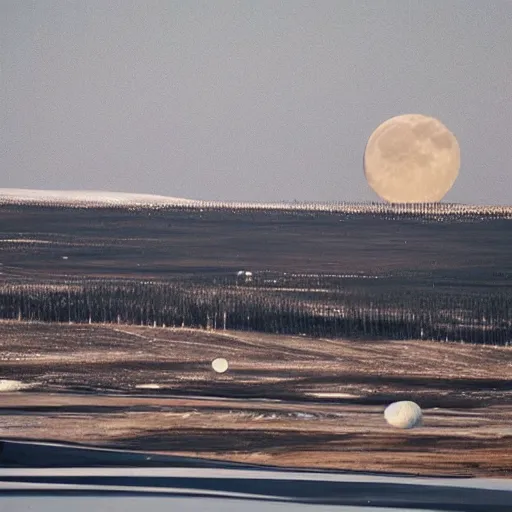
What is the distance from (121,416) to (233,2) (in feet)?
3.54

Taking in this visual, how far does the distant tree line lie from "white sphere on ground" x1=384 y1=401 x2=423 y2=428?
0.17 m

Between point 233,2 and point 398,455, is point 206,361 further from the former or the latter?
point 233,2

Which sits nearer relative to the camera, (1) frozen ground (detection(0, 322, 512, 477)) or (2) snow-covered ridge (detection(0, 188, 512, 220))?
(1) frozen ground (detection(0, 322, 512, 477))

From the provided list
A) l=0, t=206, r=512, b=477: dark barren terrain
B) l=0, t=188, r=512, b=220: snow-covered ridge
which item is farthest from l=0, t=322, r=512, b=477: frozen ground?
l=0, t=188, r=512, b=220: snow-covered ridge

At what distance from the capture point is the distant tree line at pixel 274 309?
2.36 m

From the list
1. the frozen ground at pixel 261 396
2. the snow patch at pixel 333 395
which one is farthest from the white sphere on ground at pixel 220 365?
the snow patch at pixel 333 395

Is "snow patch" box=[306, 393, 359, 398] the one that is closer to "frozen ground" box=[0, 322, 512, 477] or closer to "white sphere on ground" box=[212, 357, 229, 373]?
"frozen ground" box=[0, 322, 512, 477]

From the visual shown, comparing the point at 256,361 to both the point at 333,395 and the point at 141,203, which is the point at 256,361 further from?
the point at 141,203

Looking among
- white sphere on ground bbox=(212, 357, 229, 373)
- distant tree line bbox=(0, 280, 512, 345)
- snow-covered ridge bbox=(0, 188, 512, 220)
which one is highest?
snow-covered ridge bbox=(0, 188, 512, 220)

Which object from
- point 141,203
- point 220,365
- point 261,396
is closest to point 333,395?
point 261,396

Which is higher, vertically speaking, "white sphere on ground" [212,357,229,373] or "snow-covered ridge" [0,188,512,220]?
"snow-covered ridge" [0,188,512,220]

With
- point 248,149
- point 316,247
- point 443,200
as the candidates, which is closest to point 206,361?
point 316,247

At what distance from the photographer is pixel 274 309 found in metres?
2.41

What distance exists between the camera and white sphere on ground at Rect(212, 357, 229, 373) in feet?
7.84
